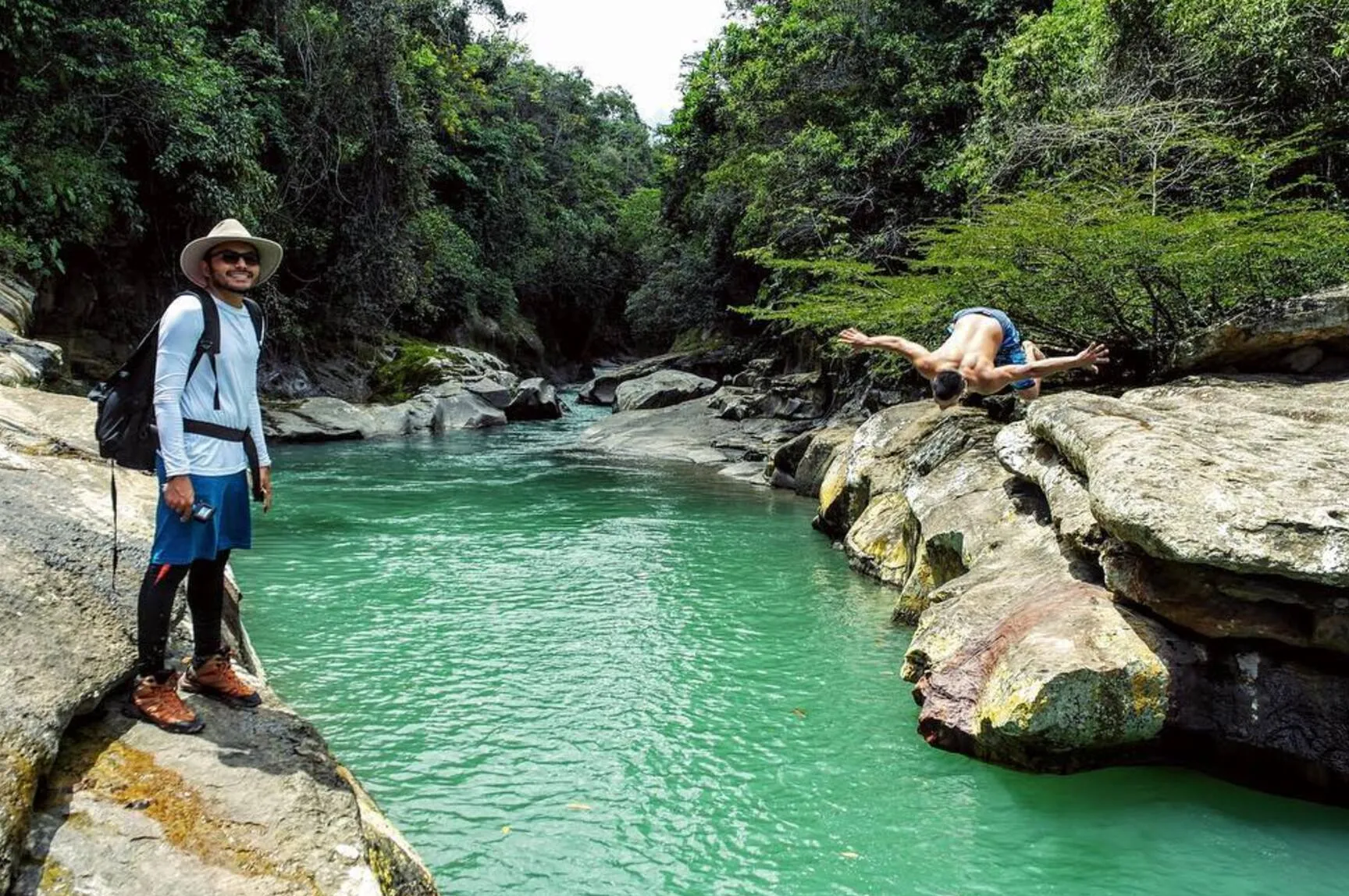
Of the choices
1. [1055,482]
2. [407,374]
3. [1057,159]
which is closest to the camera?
[1055,482]

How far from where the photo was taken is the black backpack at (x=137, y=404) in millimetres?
3451

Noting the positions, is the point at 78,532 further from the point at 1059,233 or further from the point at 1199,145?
the point at 1199,145

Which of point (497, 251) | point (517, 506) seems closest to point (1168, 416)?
point (517, 506)

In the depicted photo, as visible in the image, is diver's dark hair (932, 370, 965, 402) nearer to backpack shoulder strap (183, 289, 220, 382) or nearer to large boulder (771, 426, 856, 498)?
backpack shoulder strap (183, 289, 220, 382)

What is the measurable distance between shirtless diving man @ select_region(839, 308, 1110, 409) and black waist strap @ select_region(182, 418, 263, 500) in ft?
15.3

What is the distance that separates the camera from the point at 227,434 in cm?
356

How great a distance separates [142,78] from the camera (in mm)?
16500

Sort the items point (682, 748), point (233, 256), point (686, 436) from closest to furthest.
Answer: point (233, 256) → point (682, 748) → point (686, 436)

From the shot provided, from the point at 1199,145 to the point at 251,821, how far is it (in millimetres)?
12033

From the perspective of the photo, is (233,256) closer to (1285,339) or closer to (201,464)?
(201,464)

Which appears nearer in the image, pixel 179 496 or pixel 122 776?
pixel 122 776

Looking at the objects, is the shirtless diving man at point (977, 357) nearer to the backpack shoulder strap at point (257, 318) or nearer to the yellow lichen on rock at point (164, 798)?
the backpack shoulder strap at point (257, 318)

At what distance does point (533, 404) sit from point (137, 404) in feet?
76.7

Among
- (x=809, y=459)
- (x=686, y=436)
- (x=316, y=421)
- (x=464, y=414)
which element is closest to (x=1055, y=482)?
(x=809, y=459)
